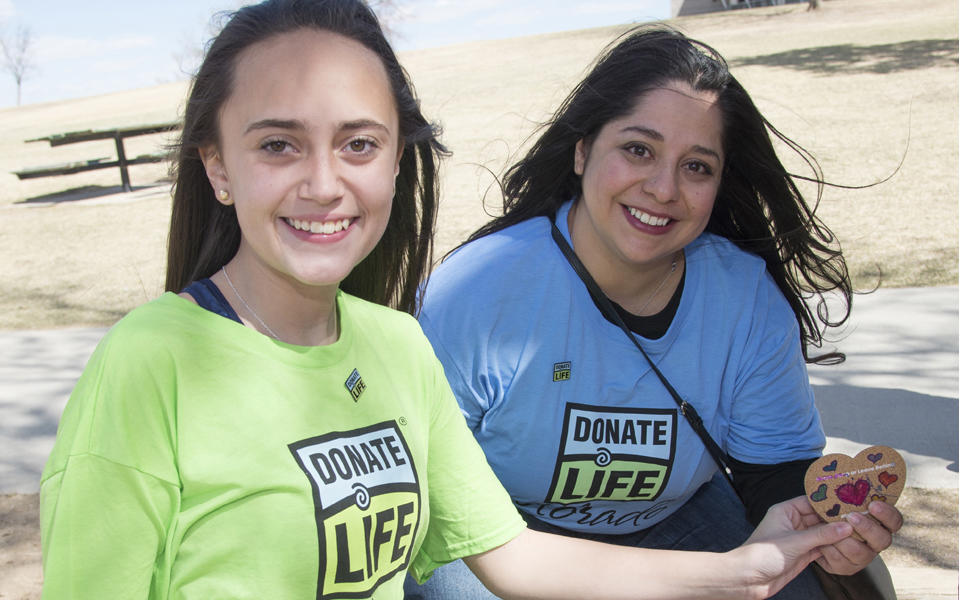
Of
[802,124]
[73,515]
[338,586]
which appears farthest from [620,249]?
[802,124]

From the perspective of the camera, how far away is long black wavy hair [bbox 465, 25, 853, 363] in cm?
245

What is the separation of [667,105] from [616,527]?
1.12 metres

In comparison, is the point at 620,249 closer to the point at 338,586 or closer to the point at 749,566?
the point at 749,566

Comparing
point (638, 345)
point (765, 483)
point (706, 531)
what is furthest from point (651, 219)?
point (706, 531)

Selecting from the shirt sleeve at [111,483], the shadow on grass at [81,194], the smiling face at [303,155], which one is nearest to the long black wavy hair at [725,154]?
the smiling face at [303,155]

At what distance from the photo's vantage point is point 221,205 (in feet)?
5.75

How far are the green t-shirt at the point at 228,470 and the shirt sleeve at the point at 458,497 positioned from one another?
0.36 ft

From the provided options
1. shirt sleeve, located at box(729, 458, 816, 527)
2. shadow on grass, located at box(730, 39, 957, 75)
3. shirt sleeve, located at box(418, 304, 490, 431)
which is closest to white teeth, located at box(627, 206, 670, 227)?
shirt sleeve, located at box(418, 304, 490, 431)

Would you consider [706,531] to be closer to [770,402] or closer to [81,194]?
[770,402]

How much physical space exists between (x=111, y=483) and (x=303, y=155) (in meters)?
0.61

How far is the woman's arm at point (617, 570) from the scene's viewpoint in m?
1.87

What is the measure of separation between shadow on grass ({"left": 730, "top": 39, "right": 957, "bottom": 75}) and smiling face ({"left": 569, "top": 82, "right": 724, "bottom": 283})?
52.0 ft

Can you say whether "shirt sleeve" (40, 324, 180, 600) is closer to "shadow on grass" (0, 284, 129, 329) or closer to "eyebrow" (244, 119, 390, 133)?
"eyebrow" (244, 119, 390, 133)

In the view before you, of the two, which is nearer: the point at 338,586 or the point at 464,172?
the point at 338,586
